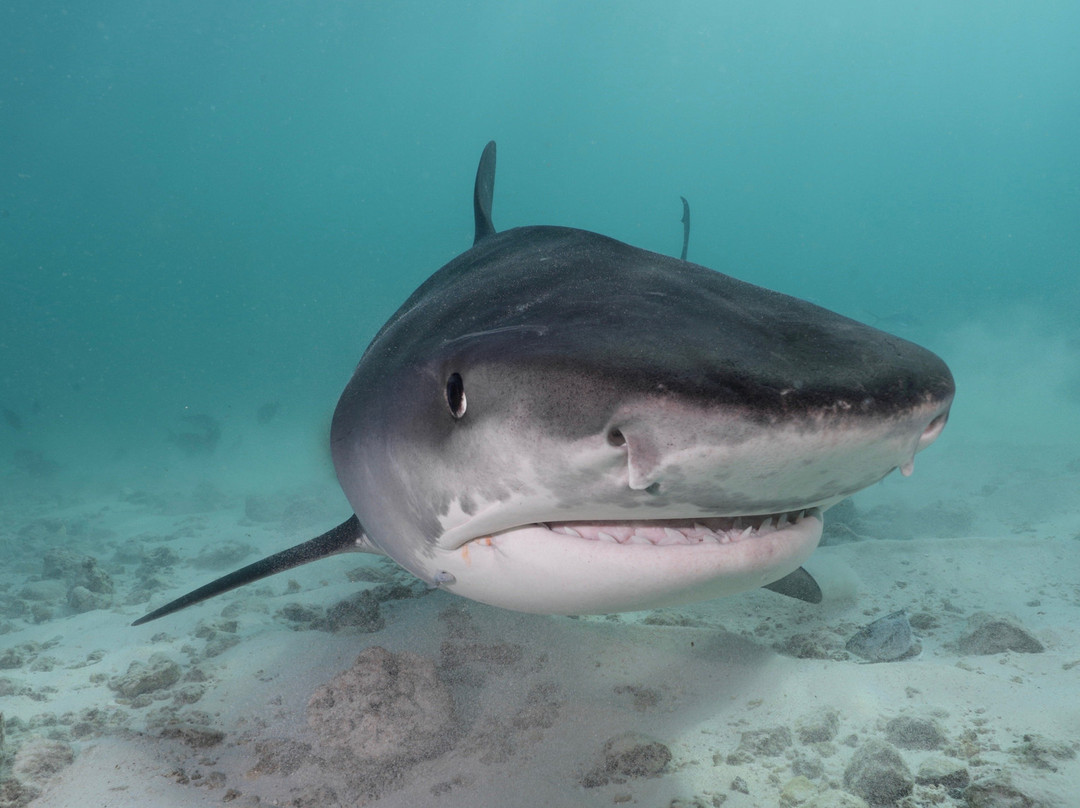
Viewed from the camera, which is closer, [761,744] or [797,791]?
[797,791]

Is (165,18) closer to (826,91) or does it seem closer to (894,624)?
(894,624)

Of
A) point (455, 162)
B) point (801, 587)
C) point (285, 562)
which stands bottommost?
point (801, 587)

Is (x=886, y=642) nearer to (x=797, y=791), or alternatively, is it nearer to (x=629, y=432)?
(x=797, y=791)

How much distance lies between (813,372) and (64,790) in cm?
281

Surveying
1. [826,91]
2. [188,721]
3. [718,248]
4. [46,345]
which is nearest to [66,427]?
[188,721]

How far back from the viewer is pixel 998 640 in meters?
3.19

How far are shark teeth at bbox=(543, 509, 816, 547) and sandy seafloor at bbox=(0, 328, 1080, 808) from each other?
1.26 metres

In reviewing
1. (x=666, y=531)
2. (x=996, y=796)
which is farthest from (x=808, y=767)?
(x=666, y=531)

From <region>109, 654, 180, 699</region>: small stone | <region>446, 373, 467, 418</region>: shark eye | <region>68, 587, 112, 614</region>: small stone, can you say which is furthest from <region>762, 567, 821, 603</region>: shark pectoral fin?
<region>68, 587, 112, 614</region>: small stone

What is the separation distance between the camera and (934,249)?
12481 centimetres

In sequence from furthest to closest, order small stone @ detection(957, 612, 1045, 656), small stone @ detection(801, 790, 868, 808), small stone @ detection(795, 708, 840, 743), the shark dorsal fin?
the shark dorsal fin < small stone @ detection(957, 612, 1045, 656) < small stone @ detection(795, 708, 840, 743) < small stone @ detection(801, 790, 868, 808)

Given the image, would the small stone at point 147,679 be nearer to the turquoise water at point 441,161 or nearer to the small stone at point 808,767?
the small stone at point 808,767

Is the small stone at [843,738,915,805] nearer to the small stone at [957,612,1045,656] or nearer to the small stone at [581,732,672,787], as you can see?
the small stone at [581,732,672,787]

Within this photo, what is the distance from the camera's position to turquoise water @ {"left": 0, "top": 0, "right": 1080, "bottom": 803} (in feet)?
268
